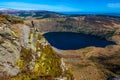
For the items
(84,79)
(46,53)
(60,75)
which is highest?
(46,53)

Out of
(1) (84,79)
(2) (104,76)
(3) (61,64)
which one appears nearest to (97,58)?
(2) (104,76)

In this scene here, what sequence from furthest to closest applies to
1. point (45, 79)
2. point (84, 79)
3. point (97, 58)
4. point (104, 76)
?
point (97, 58), point (104, 76), point (84, 79), point (45, 79)

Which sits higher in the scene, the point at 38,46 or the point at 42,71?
the point at 38,46

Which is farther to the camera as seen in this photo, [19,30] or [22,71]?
[19,30]

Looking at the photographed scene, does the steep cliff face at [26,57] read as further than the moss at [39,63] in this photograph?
No

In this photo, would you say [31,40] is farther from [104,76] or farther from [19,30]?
[104,76]

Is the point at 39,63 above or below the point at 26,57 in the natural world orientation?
below

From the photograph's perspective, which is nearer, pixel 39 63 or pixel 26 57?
pixel 26 57

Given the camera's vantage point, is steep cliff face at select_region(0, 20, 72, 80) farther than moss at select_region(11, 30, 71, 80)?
→ No
